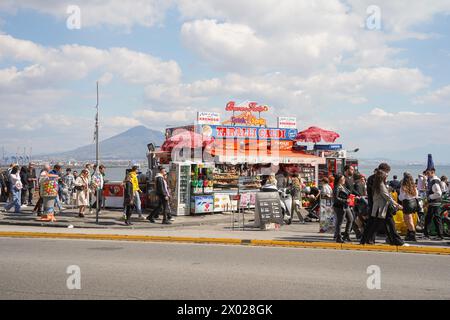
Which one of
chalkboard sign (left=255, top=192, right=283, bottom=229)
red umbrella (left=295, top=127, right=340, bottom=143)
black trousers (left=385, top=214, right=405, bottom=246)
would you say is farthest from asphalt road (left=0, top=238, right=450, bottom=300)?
red umbrella (left=295, top=127, right=340, bottom=143)

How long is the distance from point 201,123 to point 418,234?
14.0 meters

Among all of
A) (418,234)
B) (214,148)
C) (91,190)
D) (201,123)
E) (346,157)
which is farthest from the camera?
(346,157)

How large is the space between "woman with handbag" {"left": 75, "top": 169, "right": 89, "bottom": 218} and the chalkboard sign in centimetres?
619

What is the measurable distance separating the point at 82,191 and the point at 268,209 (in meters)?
6.62

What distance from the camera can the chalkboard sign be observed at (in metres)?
14.4

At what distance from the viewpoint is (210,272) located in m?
8.09

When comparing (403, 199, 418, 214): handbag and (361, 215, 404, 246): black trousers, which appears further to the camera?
(403, 199, 418, 214): handbag

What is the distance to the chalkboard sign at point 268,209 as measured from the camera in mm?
14370

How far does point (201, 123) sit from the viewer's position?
24.8 meters

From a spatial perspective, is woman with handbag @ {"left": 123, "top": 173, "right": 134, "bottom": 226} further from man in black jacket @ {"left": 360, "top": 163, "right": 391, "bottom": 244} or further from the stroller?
man in black jacket @ {"left": 360, "top": 163, "right": 391, "bottom": 244}

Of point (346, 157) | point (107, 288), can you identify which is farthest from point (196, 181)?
point (346, 157)

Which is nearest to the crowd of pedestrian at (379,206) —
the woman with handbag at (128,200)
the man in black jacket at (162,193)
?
the man in black jacket at (162,193)

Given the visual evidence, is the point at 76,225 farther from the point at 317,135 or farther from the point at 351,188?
the point at 317,135
